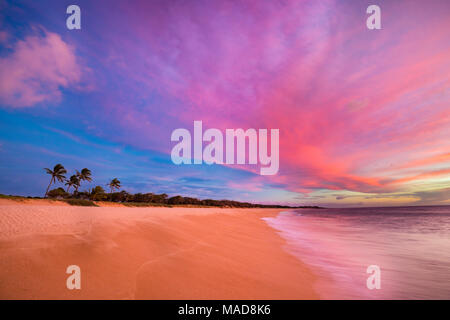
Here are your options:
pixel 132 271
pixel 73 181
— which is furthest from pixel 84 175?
pixel 132 271

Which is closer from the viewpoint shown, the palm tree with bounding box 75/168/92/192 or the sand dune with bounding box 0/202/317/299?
the sand dune with bounding box 0/202/317/299

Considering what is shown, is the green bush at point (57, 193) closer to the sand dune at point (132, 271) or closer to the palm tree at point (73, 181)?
the palm tree at point (73, 181)

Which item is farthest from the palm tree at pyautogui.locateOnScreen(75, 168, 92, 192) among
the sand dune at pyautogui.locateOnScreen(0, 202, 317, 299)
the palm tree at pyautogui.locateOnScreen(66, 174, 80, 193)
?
the sand dune at pyautogui.locateOnScreen(0, 202, 317, 299)

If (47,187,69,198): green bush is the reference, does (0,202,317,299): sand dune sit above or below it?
above

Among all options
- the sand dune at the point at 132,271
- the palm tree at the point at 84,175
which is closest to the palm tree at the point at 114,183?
the palm tree at the point at 84,175

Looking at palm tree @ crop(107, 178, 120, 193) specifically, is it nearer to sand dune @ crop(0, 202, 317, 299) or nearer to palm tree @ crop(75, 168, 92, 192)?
palm tree @ crop(75, 168, 92, 192)

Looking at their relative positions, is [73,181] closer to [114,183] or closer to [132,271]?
[114,183]

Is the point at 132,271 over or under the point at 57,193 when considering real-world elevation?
over
